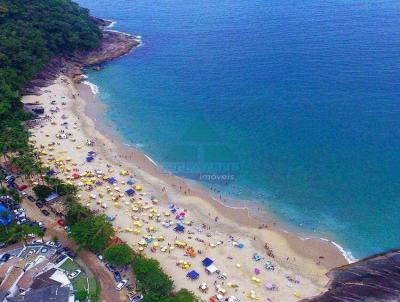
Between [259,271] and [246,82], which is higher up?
[246,82]

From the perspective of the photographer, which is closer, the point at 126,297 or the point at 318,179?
the point at 126,297

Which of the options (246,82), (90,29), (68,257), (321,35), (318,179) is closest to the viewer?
(68,257)

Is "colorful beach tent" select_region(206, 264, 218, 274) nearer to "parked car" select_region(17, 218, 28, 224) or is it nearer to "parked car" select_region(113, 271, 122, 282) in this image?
"parked car" select_region(113, 271, 122, 282)

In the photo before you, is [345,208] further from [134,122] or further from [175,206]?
[134,122]

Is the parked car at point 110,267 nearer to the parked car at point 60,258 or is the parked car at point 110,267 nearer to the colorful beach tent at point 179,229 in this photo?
the parked car at point 60,258

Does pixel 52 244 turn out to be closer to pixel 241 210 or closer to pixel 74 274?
pixel 74 274

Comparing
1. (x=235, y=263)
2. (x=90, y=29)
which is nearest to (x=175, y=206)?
(x=235, y=263)

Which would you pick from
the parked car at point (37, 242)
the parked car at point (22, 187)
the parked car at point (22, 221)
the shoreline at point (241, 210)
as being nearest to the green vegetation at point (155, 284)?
the parked car at point (37, 242)
